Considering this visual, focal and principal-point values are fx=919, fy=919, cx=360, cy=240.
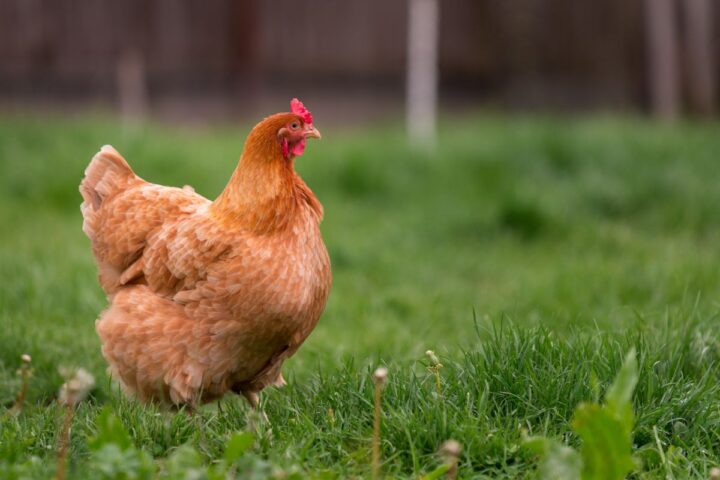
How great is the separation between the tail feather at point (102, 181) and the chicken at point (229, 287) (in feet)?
1.06

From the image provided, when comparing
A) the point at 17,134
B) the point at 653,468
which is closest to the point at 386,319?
the point at 653,468

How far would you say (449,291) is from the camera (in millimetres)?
5555

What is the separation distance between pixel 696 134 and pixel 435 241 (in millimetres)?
3180

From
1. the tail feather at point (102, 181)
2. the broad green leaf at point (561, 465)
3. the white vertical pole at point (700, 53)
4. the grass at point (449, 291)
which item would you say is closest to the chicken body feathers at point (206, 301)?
the grass at point (449, 291)

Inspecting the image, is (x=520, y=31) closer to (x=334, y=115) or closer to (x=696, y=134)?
(x=334, y=115)

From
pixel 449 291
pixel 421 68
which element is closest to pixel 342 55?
pixel 421 68

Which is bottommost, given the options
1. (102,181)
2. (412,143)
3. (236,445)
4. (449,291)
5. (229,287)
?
(449,291)

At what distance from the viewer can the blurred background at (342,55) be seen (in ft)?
33.5

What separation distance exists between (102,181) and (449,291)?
7.88 feet

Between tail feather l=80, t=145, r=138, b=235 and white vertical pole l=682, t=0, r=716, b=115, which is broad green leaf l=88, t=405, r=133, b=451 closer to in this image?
tail feather l=80, t=145, r=138, b=235

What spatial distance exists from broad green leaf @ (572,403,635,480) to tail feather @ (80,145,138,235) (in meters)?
2.27

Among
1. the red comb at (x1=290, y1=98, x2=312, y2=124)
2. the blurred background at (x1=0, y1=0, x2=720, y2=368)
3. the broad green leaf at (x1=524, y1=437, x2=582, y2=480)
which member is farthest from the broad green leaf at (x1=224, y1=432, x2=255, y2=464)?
the red comb at (x1=290, y1=98, x2=312, y2=124)

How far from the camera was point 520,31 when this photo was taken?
11523mm

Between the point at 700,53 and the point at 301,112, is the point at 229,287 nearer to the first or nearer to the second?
the point at 301,112
